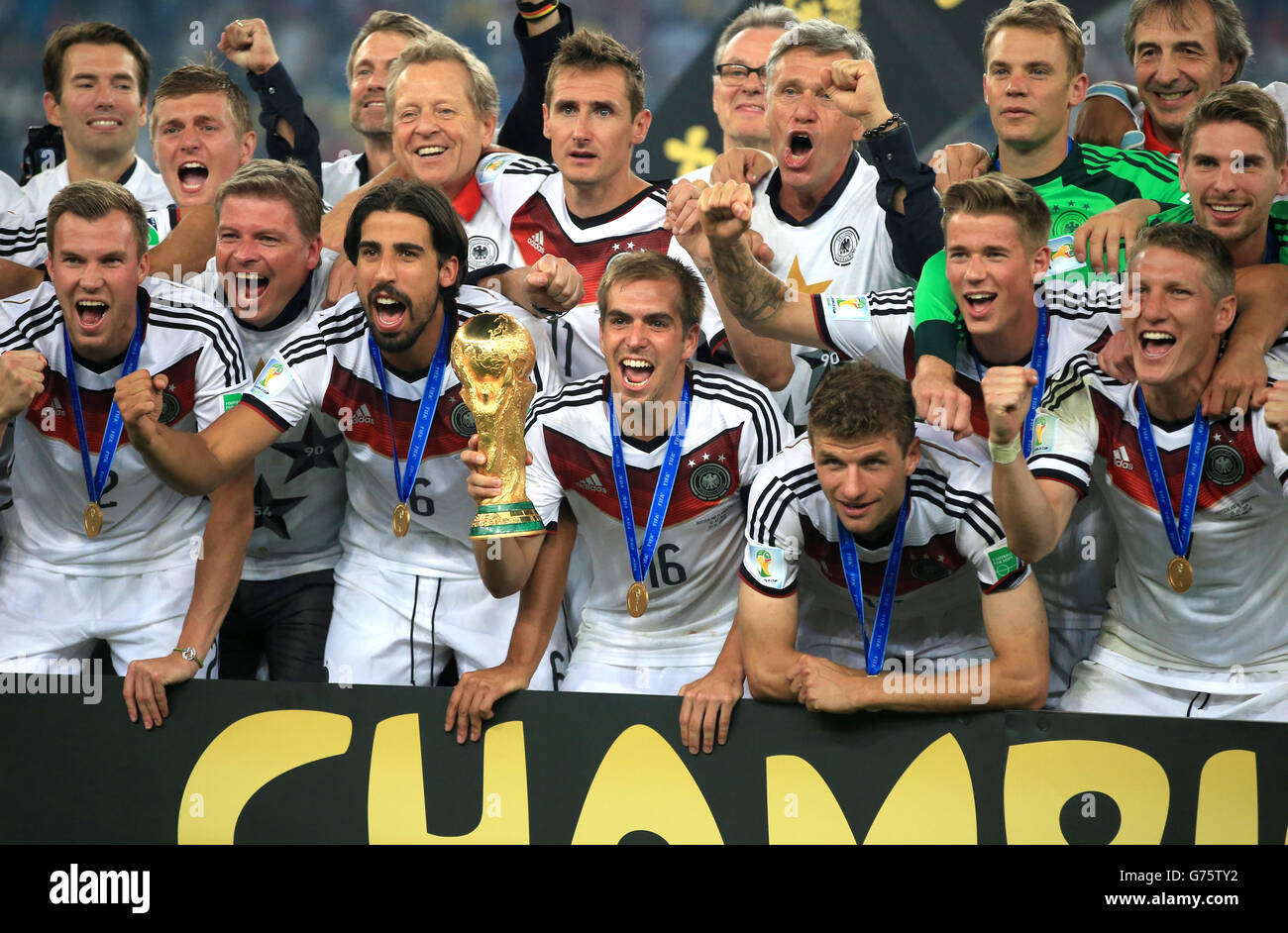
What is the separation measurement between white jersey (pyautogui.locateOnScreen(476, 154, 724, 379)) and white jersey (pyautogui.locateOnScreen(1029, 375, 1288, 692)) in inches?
48.8

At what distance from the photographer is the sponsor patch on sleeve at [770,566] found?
3.72 m

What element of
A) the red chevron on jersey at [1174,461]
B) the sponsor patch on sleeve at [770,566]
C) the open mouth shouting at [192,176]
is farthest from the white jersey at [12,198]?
the red chevron on jersey at [1174,461]

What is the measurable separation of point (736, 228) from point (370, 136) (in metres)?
2.15

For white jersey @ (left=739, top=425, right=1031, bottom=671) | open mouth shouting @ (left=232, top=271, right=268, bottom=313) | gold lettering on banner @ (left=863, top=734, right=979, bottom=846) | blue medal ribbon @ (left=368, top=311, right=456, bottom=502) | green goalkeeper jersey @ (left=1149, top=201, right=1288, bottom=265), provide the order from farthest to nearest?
open mouth shouting @ (left=232, top=271, right=268, bottom=313)
blue medal ribbon @ (left=368, top=311, right=456, bottom=502)
green goalkeeper jersey @ (left=1149, top=201, right=1288, bottom=265)
white jersey @ (left=739, top=425, right=1031, bottom=671)
gold lettering on banner @ (left=863, top=734, right=979, bottom=846)

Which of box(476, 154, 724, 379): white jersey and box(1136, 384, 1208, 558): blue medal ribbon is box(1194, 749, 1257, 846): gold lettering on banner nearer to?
box(1136, 384, 1208, 558): blue medal ribbon

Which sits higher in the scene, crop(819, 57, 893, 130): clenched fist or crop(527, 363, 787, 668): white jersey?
crop(819, 57, 893, 130): clenched fist

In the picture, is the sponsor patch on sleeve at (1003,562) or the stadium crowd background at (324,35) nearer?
the sponsor patch on sleeve at (1003,562)

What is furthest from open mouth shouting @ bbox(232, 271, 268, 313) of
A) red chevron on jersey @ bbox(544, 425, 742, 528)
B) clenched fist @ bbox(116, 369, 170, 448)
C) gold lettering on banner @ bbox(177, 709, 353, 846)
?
gold lettering on banner @ bbox(177, 709, 353, 846)

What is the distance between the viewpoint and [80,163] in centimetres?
522

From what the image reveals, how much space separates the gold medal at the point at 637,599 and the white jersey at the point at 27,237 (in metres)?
2.13

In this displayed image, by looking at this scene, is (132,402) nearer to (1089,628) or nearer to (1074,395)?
(1074,395)

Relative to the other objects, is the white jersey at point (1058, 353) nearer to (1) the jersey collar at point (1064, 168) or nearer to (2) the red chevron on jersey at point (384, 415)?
(1) the jersey collar at point (1064, 168)

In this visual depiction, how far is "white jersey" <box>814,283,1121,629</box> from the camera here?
4035 millimetres

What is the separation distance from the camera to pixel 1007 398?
10.8 feet
